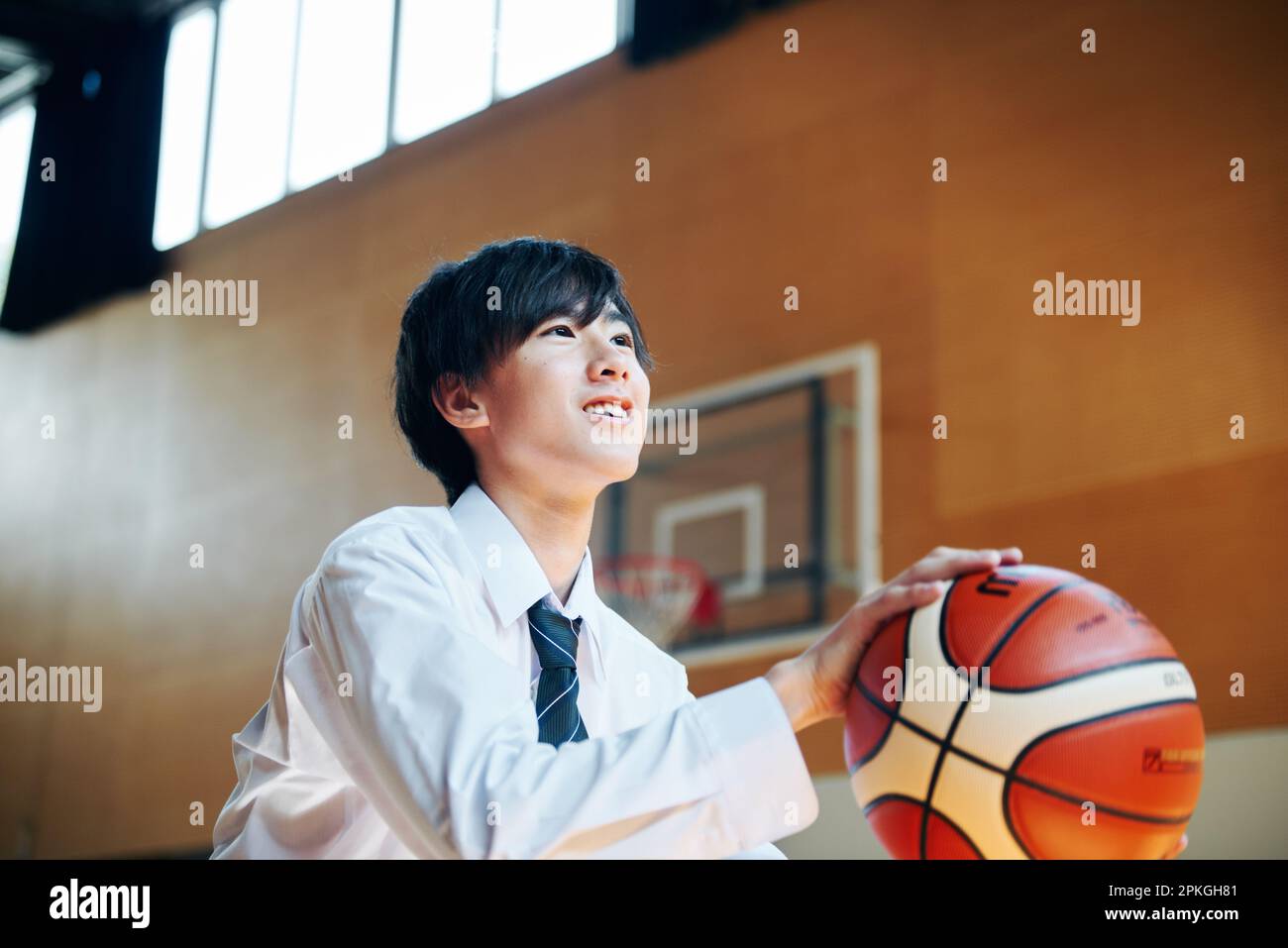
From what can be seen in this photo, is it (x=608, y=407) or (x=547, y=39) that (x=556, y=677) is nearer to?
(x=608, y=407)

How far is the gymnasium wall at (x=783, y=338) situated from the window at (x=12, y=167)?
855 millimetres

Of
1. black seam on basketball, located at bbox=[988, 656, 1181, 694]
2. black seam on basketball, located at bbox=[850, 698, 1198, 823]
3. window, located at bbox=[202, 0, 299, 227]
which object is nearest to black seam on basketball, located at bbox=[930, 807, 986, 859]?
black seam on basketball, located at bbox=[850, 698, 1198, 823]

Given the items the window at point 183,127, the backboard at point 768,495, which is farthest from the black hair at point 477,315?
the window at point 183,127

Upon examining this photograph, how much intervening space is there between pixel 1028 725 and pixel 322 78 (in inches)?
444

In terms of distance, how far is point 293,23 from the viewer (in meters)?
12.6

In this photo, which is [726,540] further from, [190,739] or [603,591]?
[190,739]

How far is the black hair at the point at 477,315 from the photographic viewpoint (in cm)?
279

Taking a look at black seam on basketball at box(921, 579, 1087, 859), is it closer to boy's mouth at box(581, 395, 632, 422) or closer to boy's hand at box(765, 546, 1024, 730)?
boy's hand at box(765, 546, 1024, 730)

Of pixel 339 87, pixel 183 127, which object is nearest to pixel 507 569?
pixel 339 87

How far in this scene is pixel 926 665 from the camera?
2135 mm

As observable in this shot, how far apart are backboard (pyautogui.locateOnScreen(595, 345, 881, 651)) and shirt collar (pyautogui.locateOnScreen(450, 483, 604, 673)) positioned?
537 centimetres

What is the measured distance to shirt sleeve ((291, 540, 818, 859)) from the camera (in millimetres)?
1905

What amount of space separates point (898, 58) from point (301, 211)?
5.53m

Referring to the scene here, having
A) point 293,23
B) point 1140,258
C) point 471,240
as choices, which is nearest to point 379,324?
point 471,240
